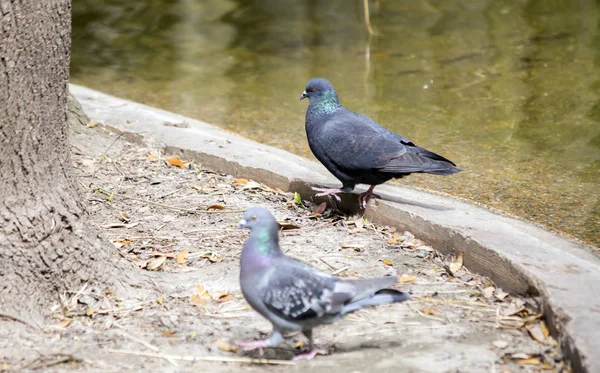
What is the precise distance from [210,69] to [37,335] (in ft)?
21.5

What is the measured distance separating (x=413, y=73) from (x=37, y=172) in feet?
20.3

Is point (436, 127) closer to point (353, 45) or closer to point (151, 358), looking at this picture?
point (353, 45)

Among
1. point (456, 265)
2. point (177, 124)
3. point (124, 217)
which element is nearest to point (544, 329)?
point (456, 265)

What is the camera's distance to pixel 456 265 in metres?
3.91

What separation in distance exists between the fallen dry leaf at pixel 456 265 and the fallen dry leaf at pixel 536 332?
2.12ft

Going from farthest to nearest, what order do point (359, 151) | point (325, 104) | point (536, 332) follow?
point (325, 104) < point (359, 151) < point (536, 332)

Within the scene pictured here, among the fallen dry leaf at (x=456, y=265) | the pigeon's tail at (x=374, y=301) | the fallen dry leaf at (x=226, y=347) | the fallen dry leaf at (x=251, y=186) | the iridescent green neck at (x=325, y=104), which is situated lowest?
the fallen dry leaf at (x=251, y=186)

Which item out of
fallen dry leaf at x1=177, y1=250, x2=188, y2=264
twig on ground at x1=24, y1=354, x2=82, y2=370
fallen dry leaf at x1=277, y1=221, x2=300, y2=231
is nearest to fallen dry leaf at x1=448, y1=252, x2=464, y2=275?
fallen dry leaf at x1=277, y1=221, x2=300, y2=231

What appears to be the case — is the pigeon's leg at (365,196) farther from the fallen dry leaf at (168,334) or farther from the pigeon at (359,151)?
the fallen dry leaf at (168,334)

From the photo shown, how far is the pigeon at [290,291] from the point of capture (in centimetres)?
296

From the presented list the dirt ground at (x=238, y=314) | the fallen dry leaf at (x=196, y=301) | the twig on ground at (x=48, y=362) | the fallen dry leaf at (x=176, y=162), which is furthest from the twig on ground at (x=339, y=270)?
the fallen dry leaf at (x=176, y=162)

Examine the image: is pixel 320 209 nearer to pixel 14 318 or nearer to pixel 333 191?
pixel 333 191

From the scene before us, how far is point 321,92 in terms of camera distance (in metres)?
5.03

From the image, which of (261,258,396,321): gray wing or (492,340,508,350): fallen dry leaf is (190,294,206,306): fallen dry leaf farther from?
(492,340,508,350): fallen dry leaf
